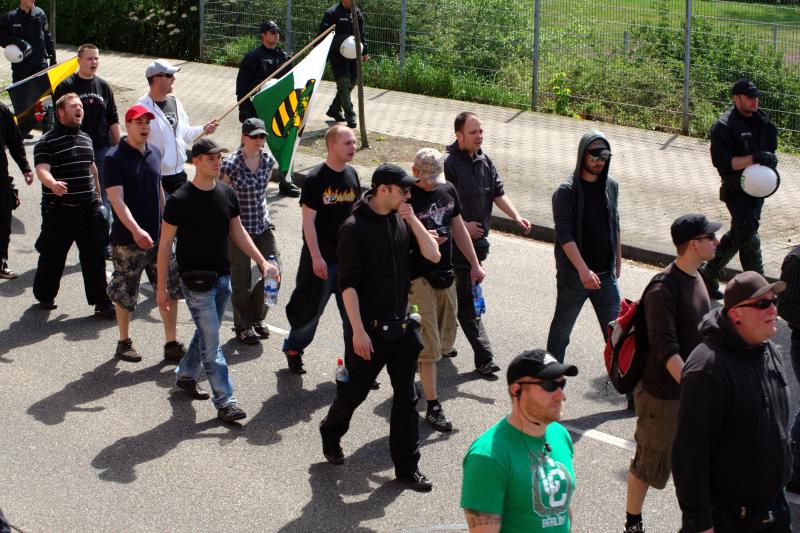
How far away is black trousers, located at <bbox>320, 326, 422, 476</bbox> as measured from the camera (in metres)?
6.83

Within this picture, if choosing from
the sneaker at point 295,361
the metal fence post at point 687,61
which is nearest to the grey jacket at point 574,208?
the sneaker at point 295,361

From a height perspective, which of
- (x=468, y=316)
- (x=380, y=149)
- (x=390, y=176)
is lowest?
(x=380, y=149)

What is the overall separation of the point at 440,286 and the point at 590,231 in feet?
3.61

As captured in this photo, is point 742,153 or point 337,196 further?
point 742,153

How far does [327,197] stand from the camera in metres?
8.27

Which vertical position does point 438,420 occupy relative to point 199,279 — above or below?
below

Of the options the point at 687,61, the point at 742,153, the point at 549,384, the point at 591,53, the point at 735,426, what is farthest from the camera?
the point at 591,53

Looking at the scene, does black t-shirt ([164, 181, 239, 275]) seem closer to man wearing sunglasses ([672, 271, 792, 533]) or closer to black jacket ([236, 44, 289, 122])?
man wearing sunglasses ([672, 271, 792, 533])

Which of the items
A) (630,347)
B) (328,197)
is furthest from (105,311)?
(630,347)

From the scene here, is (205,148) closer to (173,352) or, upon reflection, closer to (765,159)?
(173,352)

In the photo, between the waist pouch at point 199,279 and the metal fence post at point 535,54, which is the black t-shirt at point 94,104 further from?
the metal fence post at point 535,54

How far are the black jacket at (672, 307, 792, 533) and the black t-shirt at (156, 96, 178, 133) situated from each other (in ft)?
20.5

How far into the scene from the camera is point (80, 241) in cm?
991

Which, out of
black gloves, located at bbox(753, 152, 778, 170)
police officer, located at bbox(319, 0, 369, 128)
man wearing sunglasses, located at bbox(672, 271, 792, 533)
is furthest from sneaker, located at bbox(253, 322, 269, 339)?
police officer, located at bbox(319, 0, 369, 128)
